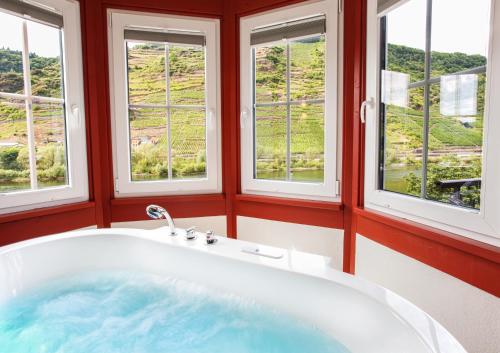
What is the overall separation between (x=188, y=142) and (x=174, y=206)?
45cm

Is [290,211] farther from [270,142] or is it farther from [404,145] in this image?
[404,145]

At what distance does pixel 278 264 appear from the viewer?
4.52ft

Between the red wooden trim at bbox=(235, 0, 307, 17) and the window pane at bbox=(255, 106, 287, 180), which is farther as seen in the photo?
the window pane at bbox=(255, 106, 287, 180)

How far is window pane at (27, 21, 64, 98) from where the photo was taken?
6.07 ft

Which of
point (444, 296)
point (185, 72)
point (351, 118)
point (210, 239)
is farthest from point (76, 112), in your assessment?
point (444, 296)

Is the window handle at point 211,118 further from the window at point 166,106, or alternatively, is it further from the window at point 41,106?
the window at point 41,106

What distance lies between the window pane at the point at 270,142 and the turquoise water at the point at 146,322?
3.03 ft

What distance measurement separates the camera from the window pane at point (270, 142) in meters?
2.14

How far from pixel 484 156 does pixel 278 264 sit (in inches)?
32.8

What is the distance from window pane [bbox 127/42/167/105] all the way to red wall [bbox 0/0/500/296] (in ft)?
0.53

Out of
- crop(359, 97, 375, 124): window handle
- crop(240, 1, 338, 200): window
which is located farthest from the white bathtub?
crop(359, 97, 375, 124): window handle

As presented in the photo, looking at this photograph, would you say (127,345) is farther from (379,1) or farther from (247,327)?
(379,1)

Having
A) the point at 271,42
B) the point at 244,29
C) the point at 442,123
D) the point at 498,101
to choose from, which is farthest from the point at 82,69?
the point at 498,101

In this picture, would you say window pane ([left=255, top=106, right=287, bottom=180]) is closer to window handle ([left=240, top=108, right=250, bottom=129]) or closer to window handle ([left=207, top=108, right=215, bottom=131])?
window handle ([left=240, top=108, right=250, bottom=129])
